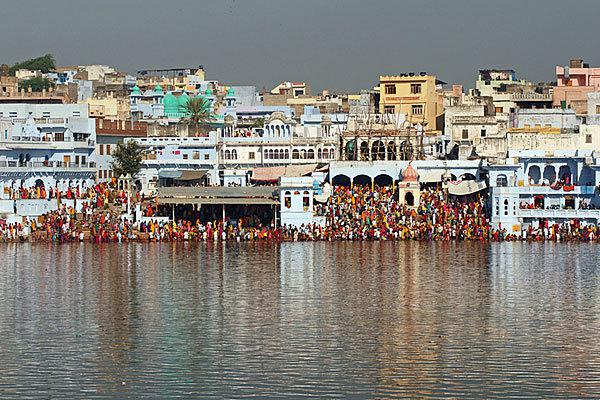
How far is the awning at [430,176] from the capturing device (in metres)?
74.9

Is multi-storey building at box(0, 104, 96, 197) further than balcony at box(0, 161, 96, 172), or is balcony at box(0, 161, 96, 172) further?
multi-storey building at box(0, 104, 96, 197)

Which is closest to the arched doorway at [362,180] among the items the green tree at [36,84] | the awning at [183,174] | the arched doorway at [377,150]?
the arched doorway at [377,150]

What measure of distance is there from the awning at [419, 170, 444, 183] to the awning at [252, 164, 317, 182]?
611 centimetres

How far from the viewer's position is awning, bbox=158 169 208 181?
256ft

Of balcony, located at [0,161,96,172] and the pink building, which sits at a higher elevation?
the pink building

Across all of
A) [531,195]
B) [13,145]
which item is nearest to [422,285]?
[531,195]

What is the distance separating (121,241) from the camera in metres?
68.9

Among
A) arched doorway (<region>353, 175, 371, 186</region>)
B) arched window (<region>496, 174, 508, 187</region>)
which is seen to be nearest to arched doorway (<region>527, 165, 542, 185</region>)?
arched window (<region>496, 174, 508, 187</region>)

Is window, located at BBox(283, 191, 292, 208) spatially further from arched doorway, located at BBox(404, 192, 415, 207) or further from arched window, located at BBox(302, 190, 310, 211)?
arched doorway, located at BBox(404, 192, 415, 207)

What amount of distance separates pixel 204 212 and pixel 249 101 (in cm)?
3349

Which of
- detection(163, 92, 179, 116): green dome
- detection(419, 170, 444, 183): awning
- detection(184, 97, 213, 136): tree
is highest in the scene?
detection(163, 92, 179, 116): green dome

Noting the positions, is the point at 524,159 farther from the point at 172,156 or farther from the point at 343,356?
the point at 343,356

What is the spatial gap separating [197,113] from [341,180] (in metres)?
14.5

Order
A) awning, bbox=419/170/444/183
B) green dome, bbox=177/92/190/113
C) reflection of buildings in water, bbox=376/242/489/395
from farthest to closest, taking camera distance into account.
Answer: green dome, bbox=177/92/190/113 → awning, bbox=419/170/444/183 → reflection of buildings in water, bbox=376/242/489/395
